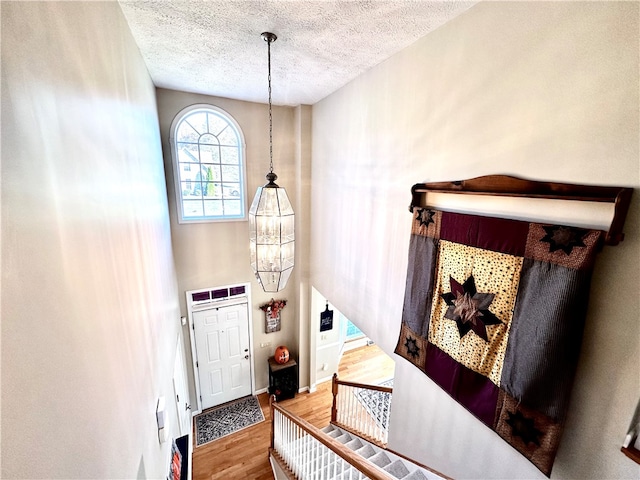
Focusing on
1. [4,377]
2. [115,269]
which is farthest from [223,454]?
[4,377]

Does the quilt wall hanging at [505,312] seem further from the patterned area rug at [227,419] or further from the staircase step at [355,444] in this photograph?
the patterned area rug at [227,419]

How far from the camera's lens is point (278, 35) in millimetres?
2094

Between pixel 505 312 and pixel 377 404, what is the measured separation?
11.1ft

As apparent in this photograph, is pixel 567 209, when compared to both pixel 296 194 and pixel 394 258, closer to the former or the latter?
pixel 394 258

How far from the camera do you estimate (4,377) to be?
0.64 meters

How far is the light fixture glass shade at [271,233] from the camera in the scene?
203 cm

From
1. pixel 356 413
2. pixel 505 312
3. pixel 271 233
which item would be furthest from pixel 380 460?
pixel 271 233

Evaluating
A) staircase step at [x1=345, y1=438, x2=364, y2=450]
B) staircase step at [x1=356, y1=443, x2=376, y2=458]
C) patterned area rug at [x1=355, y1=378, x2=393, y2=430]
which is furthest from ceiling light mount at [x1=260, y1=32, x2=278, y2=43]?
patterned area rug at [x1=355, y1=378, x2=393, y2=430]

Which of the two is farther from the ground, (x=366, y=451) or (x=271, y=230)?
(x=271, y=230)

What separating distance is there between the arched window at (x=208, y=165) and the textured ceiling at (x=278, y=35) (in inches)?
27.4

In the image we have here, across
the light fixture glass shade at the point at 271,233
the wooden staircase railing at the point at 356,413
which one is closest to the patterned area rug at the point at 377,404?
the wooden staircase railing at the point at 356,413

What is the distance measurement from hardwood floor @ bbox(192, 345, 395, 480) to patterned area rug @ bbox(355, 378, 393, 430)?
71cm

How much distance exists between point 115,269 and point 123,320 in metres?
0.31

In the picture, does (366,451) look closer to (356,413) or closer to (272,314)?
(356,413)
